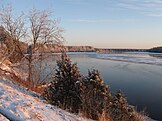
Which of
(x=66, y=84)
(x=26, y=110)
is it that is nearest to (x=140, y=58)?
(x=66, y=84)

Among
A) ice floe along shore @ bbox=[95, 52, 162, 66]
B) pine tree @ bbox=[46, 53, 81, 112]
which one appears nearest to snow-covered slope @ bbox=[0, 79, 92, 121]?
pine tree @ bbox=[46, 53, 81, 112]

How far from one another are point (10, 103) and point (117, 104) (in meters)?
9.88

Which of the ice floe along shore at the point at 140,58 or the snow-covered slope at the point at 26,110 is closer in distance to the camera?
the snow-covered slope at the point at 26,110

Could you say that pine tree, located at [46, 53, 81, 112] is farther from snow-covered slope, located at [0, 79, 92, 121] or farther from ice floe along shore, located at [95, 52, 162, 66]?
ice floe along shore, located at [95, 52, 162, 66]

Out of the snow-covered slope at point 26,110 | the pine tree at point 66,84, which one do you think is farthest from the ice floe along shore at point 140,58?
the snow-covered slope at point 26,110

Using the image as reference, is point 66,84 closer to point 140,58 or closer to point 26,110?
point 26,110

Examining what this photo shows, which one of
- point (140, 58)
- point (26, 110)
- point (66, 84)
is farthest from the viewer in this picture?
point (140, 58)

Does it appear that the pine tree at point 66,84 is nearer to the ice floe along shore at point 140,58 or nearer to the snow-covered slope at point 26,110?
the snow-covered slope at point 26,110

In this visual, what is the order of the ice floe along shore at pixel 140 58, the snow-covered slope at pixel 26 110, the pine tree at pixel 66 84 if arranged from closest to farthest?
the snow-covered slope at pixel 26 110, the pine tree at pixel 66 84, the ice floe along shore at pixel 140 58

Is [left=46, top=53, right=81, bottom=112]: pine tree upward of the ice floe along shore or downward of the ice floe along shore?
upward

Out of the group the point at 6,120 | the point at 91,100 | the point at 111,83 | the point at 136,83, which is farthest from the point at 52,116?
the point at 136,83

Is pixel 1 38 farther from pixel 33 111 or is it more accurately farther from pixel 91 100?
pixel 33 111

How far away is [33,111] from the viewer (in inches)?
259

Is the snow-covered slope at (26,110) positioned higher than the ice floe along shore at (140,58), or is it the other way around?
the snow-covered slope at (26,110)
